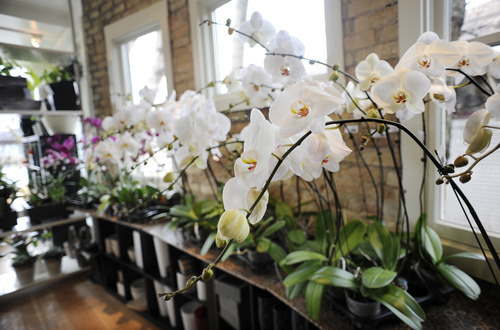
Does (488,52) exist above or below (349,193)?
above

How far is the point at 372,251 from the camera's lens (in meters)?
1.15

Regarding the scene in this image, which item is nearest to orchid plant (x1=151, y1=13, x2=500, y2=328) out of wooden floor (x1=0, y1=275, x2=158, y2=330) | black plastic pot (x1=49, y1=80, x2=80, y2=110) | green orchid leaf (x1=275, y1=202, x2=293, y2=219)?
green orchid leaf (x1=275, y1=202, x2=293, y2=219)

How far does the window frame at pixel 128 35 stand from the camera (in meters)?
2.44

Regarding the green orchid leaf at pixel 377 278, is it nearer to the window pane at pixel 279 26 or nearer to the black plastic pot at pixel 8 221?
the window pane at pixel 279 26

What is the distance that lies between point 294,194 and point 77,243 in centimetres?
241

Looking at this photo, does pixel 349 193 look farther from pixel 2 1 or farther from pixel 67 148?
pixel 2 1

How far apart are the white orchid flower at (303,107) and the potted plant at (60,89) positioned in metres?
3.20

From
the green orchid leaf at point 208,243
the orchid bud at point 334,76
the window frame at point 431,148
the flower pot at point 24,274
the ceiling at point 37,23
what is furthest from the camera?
the ceiling at point 37,23

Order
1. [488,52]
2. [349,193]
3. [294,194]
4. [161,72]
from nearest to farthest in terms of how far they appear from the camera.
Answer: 1. [488,52]
2. [349,193]
3. [294,194]
4. [161,72]

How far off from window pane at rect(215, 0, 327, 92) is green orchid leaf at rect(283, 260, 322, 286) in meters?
1.04

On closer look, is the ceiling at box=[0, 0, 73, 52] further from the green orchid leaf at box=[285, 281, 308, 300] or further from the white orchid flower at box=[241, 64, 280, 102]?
the green orchid leaf at box=[285, 281, 308, 300]

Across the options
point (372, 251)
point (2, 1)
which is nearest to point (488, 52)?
point (372, 251)

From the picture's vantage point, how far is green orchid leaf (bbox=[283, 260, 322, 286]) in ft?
3.35

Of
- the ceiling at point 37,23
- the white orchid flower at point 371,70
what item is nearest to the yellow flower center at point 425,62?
the white orchid flower at point 371,70
